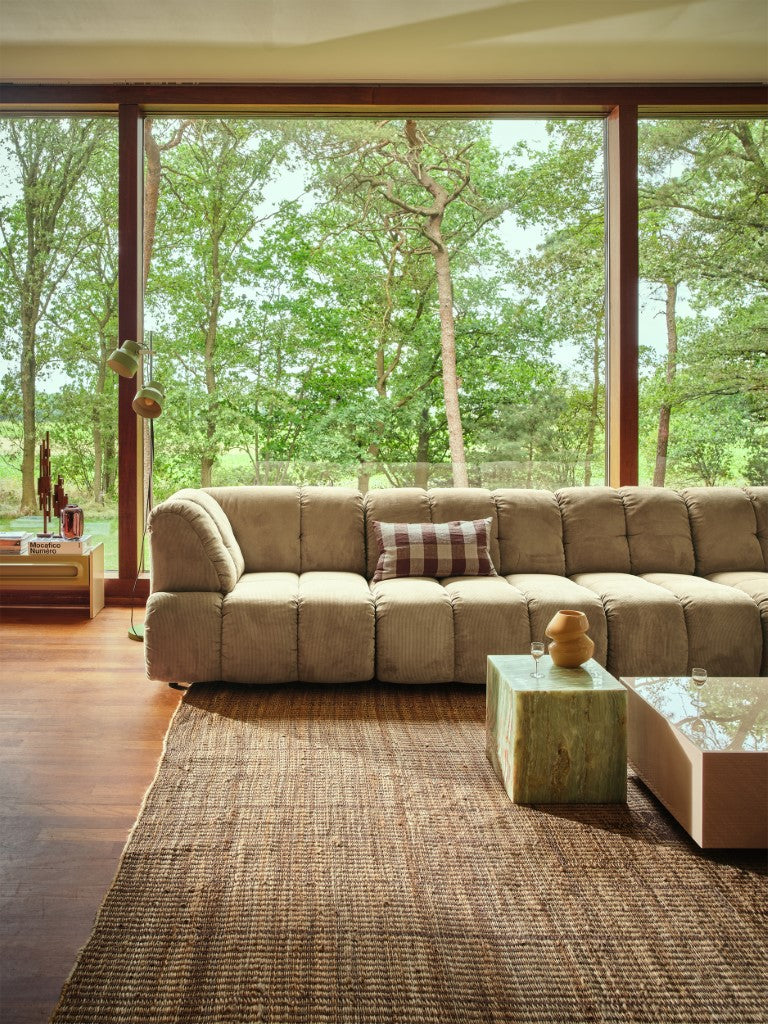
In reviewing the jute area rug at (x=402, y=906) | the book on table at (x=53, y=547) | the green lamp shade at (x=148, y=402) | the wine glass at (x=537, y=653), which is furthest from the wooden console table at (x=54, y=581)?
the wine glass at (x=537, y=653)

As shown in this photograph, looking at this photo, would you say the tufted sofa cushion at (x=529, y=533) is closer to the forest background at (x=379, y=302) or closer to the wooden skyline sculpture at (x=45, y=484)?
the forest background at (x=379, y=302)

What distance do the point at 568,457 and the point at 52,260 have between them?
3.44 meters

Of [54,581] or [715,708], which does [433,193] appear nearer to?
[54,581]

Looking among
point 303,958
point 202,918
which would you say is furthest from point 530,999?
point 202,918

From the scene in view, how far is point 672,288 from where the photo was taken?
193 inches

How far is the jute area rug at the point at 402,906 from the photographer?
1.53 meters

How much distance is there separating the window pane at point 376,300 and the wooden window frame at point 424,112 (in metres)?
0.13

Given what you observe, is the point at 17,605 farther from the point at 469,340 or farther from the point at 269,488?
the point at 469,340

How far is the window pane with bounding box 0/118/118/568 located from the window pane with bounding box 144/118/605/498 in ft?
1.00

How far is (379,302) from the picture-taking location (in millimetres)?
5062

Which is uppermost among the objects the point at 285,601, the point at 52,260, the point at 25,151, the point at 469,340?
the point at 25,151

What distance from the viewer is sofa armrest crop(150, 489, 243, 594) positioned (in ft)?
11.0

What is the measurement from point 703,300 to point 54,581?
4221 mm

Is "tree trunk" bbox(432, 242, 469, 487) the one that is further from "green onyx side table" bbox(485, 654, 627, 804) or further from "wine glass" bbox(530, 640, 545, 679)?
"green onyx side table" bbox(485, 654, 627, 804)
